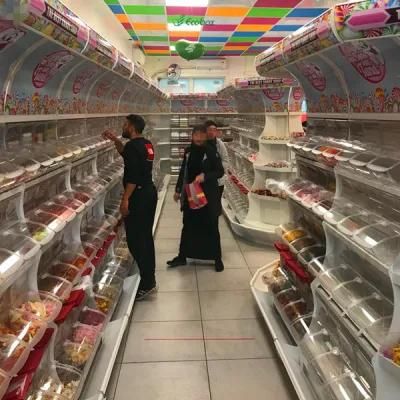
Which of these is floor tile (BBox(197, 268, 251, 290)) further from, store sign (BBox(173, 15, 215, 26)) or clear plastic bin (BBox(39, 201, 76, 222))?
store sign (BBox(173, 15, 215, 26))

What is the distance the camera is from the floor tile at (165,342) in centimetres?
345

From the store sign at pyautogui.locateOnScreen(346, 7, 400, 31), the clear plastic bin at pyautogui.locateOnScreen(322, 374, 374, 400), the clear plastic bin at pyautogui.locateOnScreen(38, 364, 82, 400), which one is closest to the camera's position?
the store sign at pyautogui.locateOnScreen(346, 7, 400, 31)

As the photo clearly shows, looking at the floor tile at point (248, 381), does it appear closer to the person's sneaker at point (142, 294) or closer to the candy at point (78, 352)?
the candy at point (78, 352)

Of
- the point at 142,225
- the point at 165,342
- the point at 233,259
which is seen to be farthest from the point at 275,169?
the point at 165,342

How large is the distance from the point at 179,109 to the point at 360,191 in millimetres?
9802

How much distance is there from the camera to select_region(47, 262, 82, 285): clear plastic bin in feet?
9.09

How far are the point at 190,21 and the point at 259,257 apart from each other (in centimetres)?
497

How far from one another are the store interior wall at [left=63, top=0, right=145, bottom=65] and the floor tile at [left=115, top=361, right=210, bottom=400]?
13.1ft

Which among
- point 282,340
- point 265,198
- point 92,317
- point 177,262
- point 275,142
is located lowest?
point 177,262

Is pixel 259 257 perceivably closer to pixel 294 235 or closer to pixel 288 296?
pixel 288 296

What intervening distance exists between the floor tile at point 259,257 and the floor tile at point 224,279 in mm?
255

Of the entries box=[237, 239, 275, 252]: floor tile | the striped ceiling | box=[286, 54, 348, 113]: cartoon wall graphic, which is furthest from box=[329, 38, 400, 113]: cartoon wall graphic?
the striped ceiling

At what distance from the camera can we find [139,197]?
4.12 meters

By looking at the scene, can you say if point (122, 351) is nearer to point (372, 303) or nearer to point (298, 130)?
point (372, 303)
